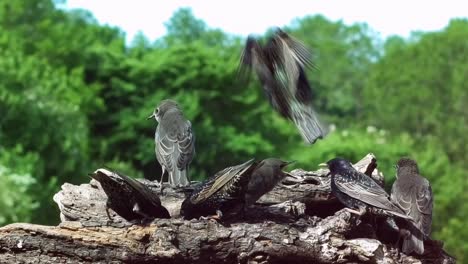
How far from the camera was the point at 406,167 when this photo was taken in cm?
1137

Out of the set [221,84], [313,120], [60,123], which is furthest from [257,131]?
[313,120]

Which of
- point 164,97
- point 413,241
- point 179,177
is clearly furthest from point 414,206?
point 164,97

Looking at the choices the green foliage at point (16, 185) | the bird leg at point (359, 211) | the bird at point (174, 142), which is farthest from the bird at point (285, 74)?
the green foliage at point (16, 185)

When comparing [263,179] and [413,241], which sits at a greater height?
[263,179]

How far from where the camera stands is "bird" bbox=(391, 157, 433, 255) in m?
10.3

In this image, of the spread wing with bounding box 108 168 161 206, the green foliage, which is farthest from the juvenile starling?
the green foliage

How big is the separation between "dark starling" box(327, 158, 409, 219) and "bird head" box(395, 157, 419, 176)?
559 millimetres

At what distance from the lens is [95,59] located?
192ft

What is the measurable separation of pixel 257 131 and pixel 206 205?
48238mm

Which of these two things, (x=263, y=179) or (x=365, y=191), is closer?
(x=263, y=179)

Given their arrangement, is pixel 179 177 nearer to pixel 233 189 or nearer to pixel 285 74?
pixel 285 74

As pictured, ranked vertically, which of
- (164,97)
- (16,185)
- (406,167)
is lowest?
(406,167)

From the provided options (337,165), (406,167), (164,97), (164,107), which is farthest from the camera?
(164,97)

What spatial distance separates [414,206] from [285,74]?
175 centimetres
